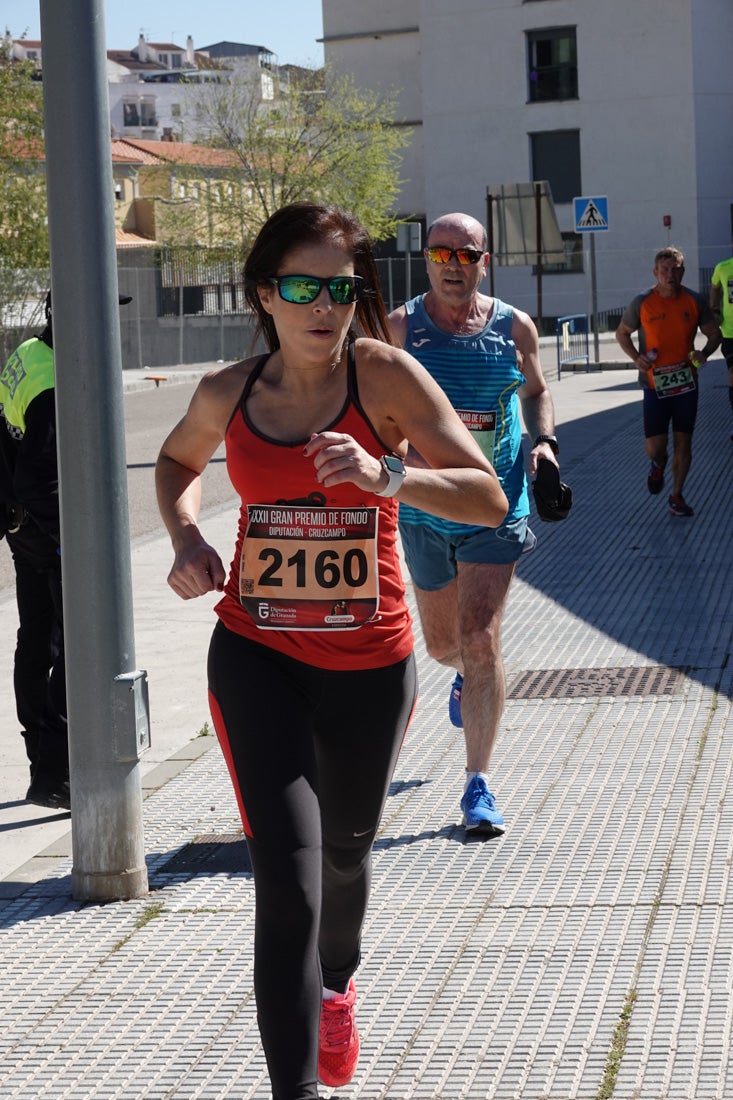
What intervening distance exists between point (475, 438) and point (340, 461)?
2.52 m

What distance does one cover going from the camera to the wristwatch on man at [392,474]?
3.18 meters

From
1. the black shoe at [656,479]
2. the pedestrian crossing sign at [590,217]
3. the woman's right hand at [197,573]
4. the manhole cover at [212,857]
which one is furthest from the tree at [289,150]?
the woman's right hand at [197,573]

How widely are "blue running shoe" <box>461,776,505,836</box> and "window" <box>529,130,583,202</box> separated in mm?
50269

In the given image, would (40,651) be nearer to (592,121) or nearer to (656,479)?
(656,479)

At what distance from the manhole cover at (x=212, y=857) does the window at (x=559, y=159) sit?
5032 centimetres

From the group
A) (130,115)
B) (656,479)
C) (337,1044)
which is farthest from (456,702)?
(130,115)

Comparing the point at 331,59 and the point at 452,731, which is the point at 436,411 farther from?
the point at 331,59

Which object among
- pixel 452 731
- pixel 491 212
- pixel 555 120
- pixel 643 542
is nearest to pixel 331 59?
pixel 555 120

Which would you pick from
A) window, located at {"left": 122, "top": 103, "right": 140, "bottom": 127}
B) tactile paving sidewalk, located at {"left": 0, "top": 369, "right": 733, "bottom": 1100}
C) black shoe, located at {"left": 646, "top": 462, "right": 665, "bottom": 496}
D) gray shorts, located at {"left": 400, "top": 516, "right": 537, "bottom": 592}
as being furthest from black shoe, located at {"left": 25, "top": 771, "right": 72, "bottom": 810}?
window, located at {"left": 122, "top": 103, "right": 140, "bottom": 127}

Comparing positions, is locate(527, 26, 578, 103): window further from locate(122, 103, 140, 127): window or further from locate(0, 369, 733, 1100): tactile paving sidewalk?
locate(122, 103, 140, 127): window

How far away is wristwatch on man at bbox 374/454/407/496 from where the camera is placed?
3184 millimetres

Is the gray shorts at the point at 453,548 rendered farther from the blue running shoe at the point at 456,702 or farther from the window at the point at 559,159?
the window at the point at 559,159

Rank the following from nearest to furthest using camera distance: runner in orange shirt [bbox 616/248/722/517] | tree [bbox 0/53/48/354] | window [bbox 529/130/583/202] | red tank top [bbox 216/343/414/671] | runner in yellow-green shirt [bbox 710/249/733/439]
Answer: red tank top [bbox 216/343/414/671] < runner in orange shirt [bbox 616/248/722/517] < runner in yellow-green shirt [bbox 710/249/733/439] < tree [bbox 0/53/48/354] < window [bbox 529/130/583/202]

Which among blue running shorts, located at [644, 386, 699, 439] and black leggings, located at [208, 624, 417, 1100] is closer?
black leggings, located at [208, 624, 417, 1100]
